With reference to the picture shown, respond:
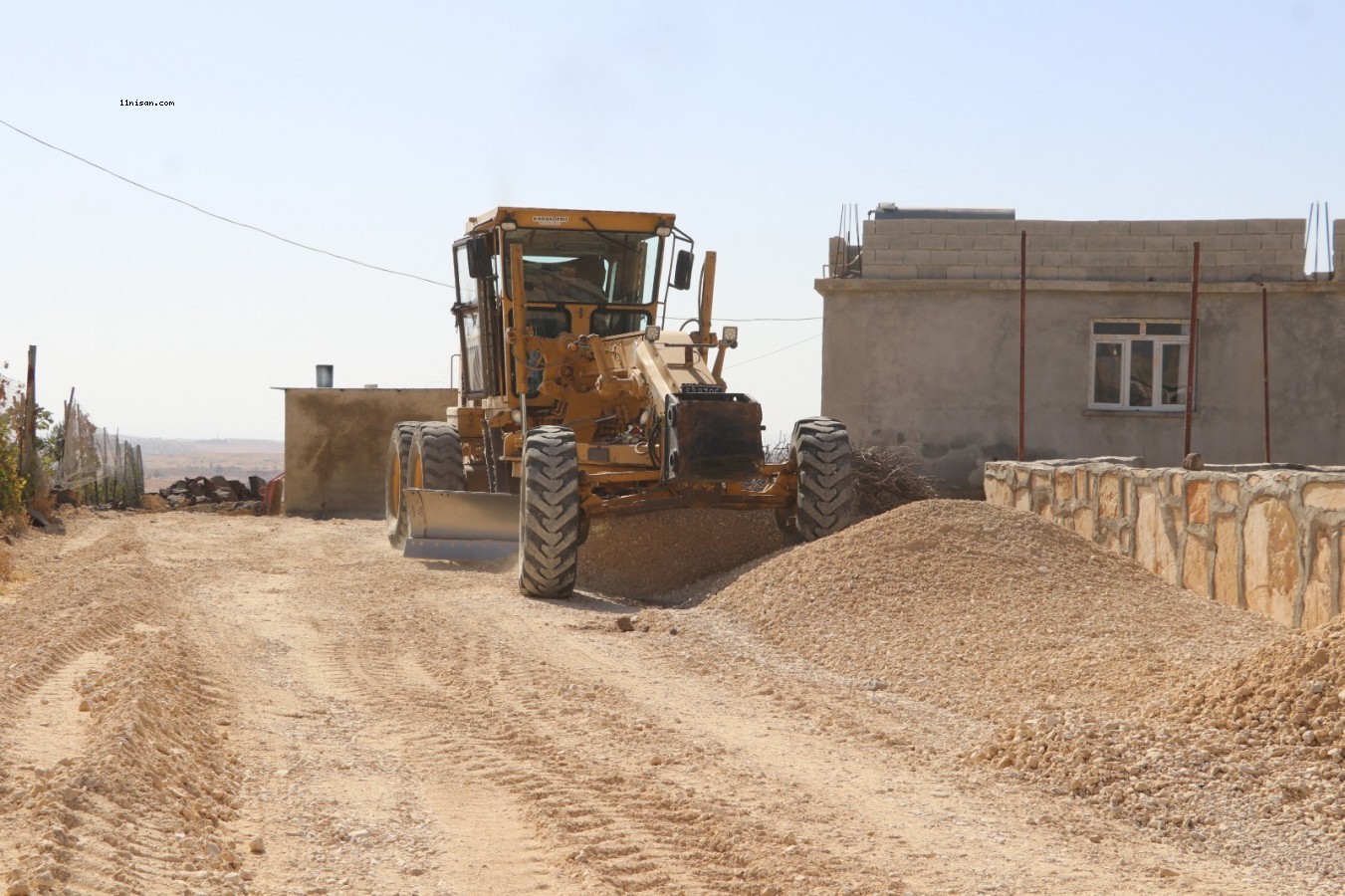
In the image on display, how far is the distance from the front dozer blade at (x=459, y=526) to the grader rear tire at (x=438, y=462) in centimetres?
80

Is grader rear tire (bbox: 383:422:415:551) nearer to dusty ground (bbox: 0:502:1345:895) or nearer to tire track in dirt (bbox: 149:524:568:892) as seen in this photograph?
dusty ground (bbox: 0:502:1345:895)

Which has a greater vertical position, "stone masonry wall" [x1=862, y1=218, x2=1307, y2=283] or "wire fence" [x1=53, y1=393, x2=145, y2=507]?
"stone masonry wall" [x1=862, y1=218, x2=1307, y2=283]

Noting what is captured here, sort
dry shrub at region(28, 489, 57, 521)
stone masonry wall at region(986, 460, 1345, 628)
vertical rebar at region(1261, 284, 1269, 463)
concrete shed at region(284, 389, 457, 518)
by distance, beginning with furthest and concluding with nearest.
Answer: concrete shed at region(284, 389, 457, 518) < vertical rebar at region(1261, 284, 1269, 463) < dry shrub at region(28, 489, 57, 521) < stone masonry wall at region(986, 460, 1345, 628)

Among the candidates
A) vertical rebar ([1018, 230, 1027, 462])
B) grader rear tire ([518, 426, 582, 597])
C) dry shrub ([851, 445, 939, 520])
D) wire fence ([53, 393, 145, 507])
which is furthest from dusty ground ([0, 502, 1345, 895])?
wire fence ([53, 393, 145, 507])

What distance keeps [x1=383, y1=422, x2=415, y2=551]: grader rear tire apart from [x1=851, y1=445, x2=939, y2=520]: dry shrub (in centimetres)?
501

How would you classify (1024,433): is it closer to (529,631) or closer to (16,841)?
(529,631)

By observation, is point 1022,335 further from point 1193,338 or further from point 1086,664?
point 1086,664

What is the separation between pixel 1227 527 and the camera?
9.26 metres

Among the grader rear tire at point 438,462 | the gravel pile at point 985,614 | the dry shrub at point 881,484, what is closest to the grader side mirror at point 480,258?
the grader rear tire at point 438,462

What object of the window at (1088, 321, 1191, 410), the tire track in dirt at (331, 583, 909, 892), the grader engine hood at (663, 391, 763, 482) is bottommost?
the tire track in dirt at (331, 583, 909, 892)

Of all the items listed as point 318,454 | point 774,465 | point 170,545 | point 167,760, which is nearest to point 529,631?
point 774,465

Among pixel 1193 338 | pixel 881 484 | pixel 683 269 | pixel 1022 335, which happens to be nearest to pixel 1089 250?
pixel 1022 335

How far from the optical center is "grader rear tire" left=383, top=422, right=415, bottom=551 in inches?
627

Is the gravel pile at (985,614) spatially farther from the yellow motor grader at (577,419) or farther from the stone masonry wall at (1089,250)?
the stone masonry wall at (1089,250)
